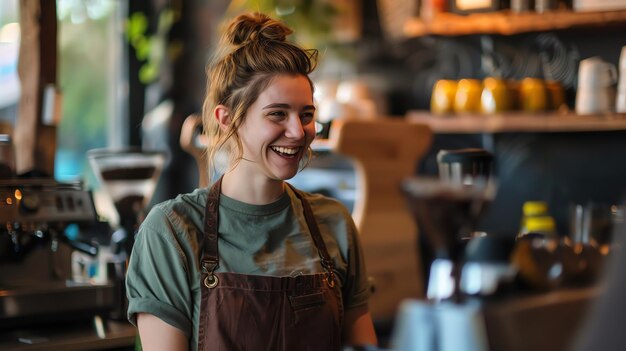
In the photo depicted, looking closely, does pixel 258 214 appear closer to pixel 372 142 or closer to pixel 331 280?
pixel 331 280

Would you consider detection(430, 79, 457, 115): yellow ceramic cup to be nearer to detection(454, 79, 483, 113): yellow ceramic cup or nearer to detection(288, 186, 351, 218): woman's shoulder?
detection(454, 79, 483, 113): yellow ceramic cup

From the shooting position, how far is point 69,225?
255 centimetres

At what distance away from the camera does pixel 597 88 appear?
3727 mm

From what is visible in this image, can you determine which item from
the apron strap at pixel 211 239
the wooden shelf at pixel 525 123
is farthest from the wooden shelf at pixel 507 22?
the apron strap at pixel 211 239

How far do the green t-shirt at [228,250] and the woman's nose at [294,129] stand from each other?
17 centimetres

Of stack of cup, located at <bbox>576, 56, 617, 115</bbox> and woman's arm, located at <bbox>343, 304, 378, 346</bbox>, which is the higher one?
stack of cup, located at <bbox>576, 56, 617, 115</bbox>

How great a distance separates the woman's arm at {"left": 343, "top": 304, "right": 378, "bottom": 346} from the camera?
209 centimetres

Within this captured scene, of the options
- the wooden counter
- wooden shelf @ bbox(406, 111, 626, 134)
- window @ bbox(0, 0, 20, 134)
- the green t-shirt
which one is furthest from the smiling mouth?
window @ bbox(0, 0, 20, 134)

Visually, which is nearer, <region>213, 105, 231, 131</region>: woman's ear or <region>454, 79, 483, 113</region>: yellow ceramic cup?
<region>213, 105, 231, 131</region>: woman's ear

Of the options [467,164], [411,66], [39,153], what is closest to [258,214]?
[467,164]

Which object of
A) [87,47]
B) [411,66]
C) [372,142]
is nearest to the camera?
[372,142]

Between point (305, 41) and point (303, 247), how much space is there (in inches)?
116

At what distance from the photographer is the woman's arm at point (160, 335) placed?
1.85 metres

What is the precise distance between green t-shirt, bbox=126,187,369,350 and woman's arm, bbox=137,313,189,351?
1 cm
